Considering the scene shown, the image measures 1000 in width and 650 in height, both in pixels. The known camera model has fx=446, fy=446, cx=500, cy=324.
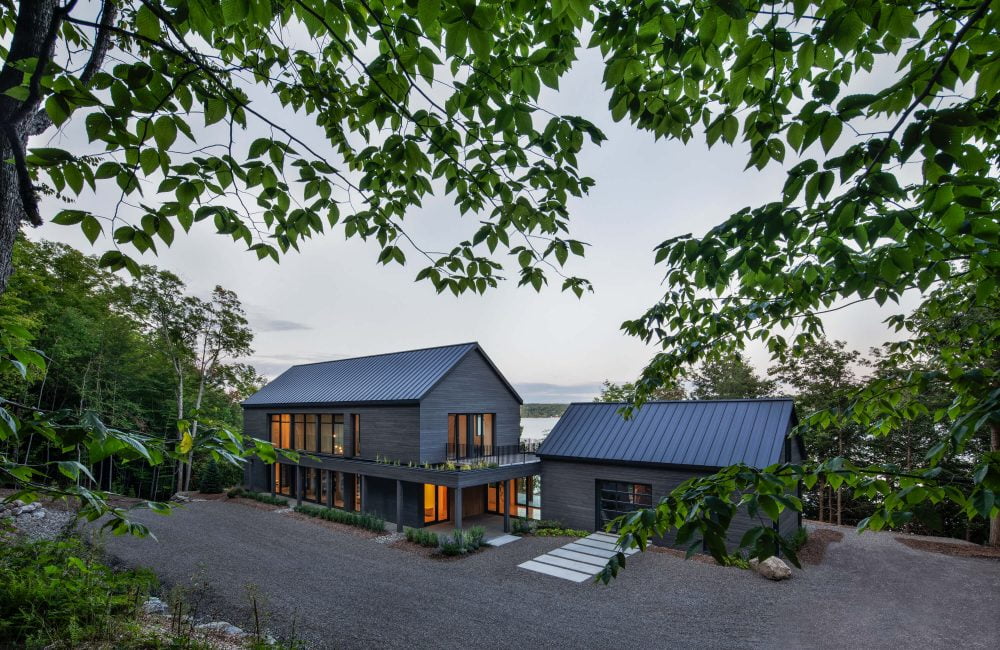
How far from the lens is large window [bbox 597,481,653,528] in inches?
474

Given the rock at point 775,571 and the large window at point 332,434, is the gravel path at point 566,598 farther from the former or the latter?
the large window at point 332,434

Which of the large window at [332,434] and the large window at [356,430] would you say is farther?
the large window at [332,434]

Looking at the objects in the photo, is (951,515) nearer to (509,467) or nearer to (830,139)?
(509,467)

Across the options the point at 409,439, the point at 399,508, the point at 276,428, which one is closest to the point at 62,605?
the point at 399,508

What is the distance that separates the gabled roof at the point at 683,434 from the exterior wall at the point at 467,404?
3303 mm

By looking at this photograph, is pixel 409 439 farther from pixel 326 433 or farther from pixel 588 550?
pixel 588 550

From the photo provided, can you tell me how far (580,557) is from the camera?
33.9 feet

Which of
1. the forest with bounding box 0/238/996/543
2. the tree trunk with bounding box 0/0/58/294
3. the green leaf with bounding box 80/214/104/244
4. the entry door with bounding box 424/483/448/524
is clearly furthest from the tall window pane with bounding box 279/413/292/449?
the green leaf with bounding box 80/214/104/244

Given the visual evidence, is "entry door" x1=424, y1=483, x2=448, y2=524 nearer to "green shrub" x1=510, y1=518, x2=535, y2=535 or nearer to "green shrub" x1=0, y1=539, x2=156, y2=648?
"green shrub" x1=510, y1=518, x2=535, y2=535

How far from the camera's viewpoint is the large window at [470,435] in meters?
15.4

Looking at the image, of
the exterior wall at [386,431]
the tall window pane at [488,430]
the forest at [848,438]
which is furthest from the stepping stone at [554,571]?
the forest at [848,438]

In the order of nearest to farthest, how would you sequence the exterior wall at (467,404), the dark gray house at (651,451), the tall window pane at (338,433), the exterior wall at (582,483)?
the dark gray house at (651,451), the exterior wall at (582,483), the exterior wall at (467,404), the tall window pane at (338,433)

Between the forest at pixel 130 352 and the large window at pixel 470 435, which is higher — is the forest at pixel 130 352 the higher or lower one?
the higher one

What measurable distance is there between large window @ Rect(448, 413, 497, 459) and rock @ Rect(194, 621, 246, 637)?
8803 millimetres
